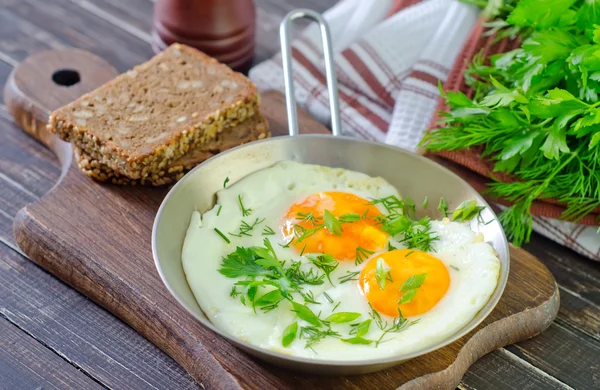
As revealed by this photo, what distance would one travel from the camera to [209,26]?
3701 millimetres

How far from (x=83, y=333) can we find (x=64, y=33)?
1.97 meters

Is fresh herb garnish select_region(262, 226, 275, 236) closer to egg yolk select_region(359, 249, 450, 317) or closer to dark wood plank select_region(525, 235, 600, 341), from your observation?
egg yolk select_region(359, 249, 450, 317)

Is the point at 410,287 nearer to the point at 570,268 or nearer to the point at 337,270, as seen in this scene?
the point at 337,270

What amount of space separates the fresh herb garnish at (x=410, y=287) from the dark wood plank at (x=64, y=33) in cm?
206

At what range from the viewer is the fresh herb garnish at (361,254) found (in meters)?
2.64

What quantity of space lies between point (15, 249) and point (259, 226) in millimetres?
922

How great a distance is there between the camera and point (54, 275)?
9.55 ft

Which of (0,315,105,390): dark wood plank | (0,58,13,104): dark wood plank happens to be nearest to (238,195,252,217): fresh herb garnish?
(0,315,105,390): dark wood plank

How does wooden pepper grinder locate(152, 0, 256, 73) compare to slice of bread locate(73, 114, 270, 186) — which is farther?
wooden pepper grinder locate(152, 0, 256, 73)

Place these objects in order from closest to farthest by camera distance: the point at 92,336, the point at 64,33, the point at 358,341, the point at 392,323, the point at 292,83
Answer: the point at 358,341, the point at 392,323, the point at 92,336, the point at 292,83, the point at 64,33

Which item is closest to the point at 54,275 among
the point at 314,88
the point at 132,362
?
the point at 132,362

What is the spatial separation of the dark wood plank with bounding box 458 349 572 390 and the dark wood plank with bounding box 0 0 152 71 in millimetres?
2208

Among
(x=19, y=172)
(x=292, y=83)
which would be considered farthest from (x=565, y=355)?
(x=19, y=172)

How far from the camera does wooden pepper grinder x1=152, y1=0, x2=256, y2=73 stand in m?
3.67
